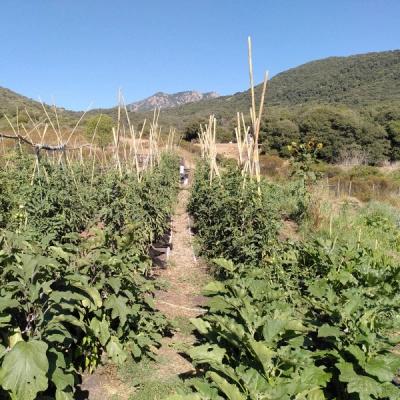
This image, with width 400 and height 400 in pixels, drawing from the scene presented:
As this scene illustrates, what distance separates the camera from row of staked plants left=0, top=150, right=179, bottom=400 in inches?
73.3

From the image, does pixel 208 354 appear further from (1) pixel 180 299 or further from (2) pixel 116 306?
(1) pixel 180 299

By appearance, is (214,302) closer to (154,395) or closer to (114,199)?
(154,395)

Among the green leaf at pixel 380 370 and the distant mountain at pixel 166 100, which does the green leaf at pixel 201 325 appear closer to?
the green leaf at pixel 380 370

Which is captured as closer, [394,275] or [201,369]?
[201,369]

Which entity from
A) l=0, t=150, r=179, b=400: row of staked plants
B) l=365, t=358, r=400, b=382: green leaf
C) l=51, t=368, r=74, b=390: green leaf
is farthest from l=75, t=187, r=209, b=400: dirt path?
l=365, t=358, r=400, b=382: green leaf

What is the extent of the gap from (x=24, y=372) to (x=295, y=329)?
1708mm

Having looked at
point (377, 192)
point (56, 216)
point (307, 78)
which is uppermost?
point (307, 78)

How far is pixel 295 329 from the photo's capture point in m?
2.56

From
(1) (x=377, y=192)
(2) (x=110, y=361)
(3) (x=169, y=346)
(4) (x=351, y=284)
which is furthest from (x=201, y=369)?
(1) (x=377, y=192)

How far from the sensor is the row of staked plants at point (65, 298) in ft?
6.11

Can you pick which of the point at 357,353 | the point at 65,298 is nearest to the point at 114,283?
the point at 65,298

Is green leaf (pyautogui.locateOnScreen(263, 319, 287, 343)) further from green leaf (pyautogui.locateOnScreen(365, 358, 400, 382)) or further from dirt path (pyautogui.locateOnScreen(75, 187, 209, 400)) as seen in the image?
dirt path (pyautogui.locateOnScreen(75, 187, 209, 400))

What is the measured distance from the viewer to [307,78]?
68562mm

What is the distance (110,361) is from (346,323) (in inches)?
73.6
